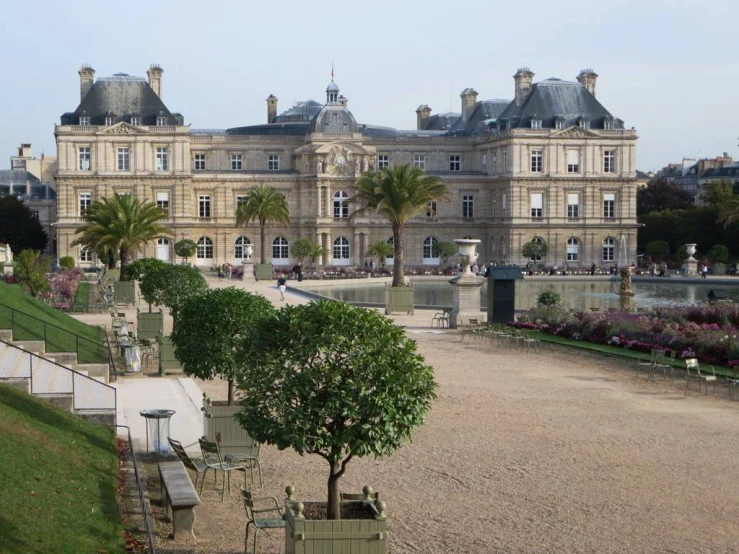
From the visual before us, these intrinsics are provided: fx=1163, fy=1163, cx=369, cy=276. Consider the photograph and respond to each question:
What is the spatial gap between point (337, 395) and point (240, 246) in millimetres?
70939

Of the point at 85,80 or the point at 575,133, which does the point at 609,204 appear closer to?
the point at 575,133

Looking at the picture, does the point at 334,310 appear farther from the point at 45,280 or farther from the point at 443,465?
the point at 45,280

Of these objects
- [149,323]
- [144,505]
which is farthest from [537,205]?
[144,505]

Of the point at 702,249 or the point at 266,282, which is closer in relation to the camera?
the point at 266,282

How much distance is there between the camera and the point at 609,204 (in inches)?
3302

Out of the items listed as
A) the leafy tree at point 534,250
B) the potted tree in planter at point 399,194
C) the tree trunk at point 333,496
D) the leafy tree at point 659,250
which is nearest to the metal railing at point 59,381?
the tree trunk at point 333,496

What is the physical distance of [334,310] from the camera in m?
12.9

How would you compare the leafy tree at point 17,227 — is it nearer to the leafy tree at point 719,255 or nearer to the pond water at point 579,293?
the pond water at point 579,293

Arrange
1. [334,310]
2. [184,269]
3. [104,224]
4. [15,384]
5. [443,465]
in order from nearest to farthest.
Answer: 1. [334,310]
2. [443,465]
3. [15,384]
4. [184,269]
5. [104,224]

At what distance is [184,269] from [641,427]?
49.7 feet

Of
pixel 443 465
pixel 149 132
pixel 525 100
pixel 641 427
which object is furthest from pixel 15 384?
pixel 525 100

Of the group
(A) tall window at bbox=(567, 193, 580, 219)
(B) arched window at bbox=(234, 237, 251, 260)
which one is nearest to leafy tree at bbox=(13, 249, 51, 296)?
(B) arched window at bbox=(234, 237, 251, 260)

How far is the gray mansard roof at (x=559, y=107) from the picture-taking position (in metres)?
82.6

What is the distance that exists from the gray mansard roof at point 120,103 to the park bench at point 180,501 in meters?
67.7
